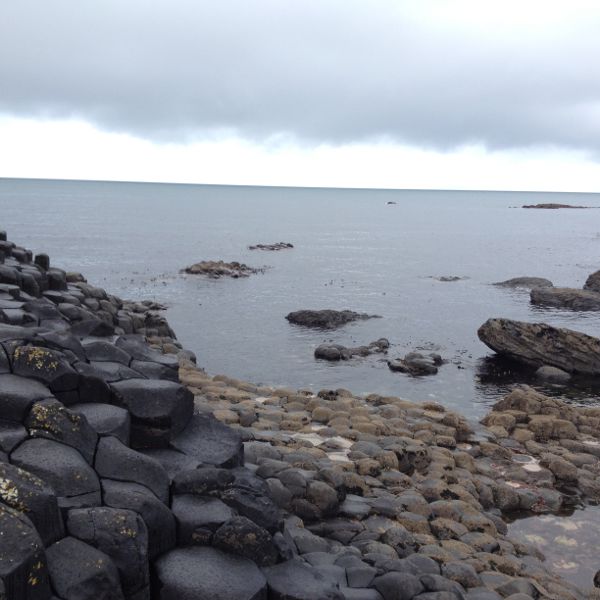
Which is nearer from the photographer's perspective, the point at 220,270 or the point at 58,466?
the point at 58,466

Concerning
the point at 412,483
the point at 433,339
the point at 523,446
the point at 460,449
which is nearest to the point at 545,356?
the point at 433,339

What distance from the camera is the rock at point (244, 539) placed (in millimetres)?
9836

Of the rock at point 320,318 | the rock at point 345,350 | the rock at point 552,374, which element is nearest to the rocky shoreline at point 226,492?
the rock at point 552,374

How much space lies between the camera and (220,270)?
68312 millimetres

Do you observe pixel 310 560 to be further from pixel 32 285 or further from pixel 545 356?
pixel 545 356

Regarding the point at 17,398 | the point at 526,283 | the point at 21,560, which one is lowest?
the point at 526,283

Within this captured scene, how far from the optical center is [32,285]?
995 inches

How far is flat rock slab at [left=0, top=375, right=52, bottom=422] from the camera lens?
9883 mm

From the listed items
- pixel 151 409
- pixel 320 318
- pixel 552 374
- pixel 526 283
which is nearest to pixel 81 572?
pixel 151 409

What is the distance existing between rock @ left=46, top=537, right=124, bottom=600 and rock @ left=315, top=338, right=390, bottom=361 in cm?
2857

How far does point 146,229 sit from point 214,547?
121 metres

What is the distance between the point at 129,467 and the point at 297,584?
3.07m

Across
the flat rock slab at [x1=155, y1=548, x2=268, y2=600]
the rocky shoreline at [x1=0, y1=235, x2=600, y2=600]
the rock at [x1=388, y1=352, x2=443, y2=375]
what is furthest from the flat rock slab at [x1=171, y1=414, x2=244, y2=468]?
the rock at [x1=388, y1=352, x2=443, y2=375]

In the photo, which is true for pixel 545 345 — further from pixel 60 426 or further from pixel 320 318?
pixel 60 426
